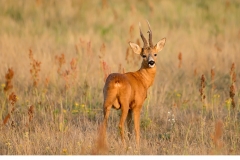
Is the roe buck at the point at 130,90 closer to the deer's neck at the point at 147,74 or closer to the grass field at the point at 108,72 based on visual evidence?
the deer's neck at the point at 147,74

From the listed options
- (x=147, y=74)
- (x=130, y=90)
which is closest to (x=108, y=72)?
(x=147, y=74)

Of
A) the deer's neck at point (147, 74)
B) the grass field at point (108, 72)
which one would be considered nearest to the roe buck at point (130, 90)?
the deer's neck at point (147, 74)

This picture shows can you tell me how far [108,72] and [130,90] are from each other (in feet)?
8.00

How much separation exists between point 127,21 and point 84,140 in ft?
33.4

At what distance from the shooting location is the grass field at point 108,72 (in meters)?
7.54

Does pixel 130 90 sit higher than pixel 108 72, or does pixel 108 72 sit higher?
pixel 108 72

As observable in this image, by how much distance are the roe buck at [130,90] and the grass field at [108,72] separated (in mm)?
360

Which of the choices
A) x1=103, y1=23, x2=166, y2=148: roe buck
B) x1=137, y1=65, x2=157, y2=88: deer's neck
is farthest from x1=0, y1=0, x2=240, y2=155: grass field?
x1=137, y1=65, x2=157, y2=88: deer's neck

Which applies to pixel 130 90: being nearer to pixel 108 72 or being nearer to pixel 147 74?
pixel 147 74

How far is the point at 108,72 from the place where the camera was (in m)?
9.87

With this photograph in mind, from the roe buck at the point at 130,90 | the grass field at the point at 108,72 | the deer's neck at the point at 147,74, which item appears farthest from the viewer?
the deer's neck at the point at 147,74

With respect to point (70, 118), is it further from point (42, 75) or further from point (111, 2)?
point (111, 2)

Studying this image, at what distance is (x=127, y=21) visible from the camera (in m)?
17.4

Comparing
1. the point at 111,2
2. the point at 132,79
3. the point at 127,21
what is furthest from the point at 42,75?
the point at 111,2
